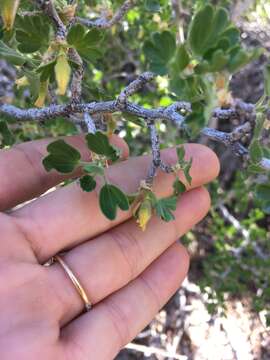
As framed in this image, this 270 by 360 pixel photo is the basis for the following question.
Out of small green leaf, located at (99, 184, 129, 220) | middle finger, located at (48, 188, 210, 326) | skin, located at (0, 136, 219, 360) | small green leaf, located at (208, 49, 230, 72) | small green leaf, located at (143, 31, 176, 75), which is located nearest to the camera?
small green leaf, located at (208, 49, 230, 72)

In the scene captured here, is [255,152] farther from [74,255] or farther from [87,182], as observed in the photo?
[74,255]

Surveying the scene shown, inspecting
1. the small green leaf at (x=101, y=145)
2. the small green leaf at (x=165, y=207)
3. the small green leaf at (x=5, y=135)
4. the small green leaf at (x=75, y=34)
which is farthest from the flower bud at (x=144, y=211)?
the small green leaf at (x=5, y=135)

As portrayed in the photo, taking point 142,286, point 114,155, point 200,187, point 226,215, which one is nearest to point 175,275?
point 142,286

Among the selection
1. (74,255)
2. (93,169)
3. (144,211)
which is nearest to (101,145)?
(93,169)

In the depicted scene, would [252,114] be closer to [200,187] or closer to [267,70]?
[267,70]

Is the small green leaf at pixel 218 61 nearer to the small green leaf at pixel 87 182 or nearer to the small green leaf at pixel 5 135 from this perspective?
the small green leaf at pixel 87 182

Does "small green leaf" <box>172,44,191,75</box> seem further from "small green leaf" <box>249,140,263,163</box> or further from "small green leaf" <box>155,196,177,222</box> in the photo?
"small green leaf" <box>155,196,177,222</box>

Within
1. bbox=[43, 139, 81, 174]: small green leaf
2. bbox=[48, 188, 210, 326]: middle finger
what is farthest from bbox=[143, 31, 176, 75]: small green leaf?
bbox=[48, 188, 210, 326]: middle finger
